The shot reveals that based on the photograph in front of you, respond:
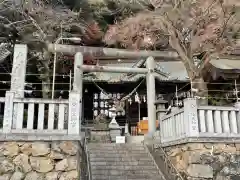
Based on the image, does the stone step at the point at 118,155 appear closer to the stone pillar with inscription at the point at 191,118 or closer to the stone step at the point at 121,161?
the stone step at the point at 121,161

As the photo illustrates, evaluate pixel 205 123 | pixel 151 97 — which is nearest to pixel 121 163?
pixel 205 123

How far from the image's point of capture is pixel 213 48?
954cm

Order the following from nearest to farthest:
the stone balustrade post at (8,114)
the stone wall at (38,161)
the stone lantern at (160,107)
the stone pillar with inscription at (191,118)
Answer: the stone wall at (38,161), the stone balustrade post at (8,114), the stone pillar with inscription at (191,118), the stone lantern at (160,107)

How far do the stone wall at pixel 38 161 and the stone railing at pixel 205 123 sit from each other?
2.74 metres

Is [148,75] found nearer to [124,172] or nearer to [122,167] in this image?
[122,167]

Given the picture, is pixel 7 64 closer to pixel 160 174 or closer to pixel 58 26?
pixel 58 26

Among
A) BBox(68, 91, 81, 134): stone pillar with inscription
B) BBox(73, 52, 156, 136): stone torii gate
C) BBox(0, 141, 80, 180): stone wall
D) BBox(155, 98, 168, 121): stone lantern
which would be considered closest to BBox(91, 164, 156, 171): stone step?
BBox(0, 141, 80, 180): stone wall

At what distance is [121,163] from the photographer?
8055mm

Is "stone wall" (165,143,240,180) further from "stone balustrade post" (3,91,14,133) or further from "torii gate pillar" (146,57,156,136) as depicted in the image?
"stone balustrade post" (3,91,14,133)

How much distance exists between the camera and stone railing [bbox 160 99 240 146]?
691 centimetres

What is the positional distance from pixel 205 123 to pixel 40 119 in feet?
13.2

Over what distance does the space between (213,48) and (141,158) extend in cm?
436

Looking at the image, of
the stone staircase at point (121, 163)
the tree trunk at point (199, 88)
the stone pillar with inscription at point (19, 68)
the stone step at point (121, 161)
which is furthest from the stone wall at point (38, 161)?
the tree trunk at point (199, 88)

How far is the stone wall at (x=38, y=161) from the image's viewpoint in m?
6.18
